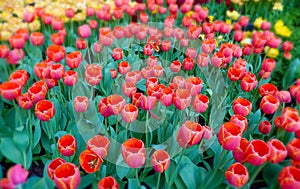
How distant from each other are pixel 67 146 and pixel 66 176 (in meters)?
0.16

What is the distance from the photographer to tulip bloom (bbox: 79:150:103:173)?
1.11 m

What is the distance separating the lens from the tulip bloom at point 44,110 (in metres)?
1.28

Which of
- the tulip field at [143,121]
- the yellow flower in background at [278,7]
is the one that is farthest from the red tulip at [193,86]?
the yellow flower in background at [278,7]

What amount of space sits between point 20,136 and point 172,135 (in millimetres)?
700

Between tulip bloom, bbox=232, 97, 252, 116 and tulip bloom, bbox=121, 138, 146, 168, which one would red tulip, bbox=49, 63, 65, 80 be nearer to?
tulip bloom, bbox=121, 138, 146, 168

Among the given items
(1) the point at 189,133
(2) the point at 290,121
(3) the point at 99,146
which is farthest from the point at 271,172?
(3) the point at 99,146

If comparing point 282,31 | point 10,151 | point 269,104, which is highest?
point 269,104

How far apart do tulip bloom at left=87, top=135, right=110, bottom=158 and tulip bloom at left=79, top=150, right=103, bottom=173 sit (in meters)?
0.01

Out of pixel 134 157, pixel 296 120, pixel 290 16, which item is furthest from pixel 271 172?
pixel 290 16

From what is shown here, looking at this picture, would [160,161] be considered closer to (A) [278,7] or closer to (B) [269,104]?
(B) [269,104]

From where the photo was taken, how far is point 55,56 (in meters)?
1.66

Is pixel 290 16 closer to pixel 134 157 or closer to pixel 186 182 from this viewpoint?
pixel 186 182

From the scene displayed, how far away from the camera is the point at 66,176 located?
1039mm

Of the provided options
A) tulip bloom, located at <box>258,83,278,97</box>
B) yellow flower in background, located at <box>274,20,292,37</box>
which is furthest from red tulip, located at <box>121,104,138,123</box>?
yellow flower in background, located at <box>274,20,292,37</box>
